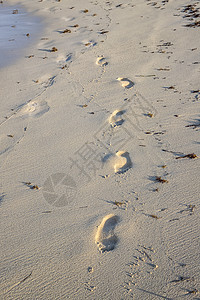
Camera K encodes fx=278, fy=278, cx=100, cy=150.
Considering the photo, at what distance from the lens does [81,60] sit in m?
4.39

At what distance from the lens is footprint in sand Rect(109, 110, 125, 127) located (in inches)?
119

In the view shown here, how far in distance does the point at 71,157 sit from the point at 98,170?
0.32 metres

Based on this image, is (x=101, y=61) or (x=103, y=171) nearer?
(x=103, y=171)

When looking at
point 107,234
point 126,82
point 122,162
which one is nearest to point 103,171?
point 122,162

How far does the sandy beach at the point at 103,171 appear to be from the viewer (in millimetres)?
1779

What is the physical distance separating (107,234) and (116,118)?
1.47m

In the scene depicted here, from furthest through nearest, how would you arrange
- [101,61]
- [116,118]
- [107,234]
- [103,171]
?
[101,61] → [116,118] → [103,171] → [107,234]

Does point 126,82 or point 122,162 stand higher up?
point 126,82

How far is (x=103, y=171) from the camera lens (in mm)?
2486

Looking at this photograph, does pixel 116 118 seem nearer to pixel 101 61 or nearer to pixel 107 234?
pixel 107 234

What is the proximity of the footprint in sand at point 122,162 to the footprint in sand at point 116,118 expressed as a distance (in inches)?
18.8

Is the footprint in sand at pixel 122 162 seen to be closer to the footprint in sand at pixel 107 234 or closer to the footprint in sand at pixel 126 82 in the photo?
the footprint in sand at pixel 107 234

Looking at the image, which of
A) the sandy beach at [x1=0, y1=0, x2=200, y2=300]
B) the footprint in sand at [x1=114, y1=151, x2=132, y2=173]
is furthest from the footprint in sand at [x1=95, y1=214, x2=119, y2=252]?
the footprint in sand at [x1=114, y1=151, x2=132, y2=173]

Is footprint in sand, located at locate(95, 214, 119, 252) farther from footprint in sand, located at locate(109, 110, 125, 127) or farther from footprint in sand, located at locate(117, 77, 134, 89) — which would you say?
footprint in sand, located at locate(117, 77, 134, 89)
